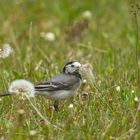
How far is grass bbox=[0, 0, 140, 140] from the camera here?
4.55 m

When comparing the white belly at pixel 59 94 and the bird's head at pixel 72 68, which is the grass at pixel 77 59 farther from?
the bird's head at pixel 72 68

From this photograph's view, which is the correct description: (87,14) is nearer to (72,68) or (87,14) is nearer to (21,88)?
(72,68)

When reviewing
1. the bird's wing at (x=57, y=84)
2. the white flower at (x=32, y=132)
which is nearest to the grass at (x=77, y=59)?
the white flower at (x=32, y=132)

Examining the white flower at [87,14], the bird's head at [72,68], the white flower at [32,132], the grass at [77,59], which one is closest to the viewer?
the white flower at [32,132]

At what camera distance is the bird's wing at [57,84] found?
16.4ft

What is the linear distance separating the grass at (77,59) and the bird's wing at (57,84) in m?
0.15

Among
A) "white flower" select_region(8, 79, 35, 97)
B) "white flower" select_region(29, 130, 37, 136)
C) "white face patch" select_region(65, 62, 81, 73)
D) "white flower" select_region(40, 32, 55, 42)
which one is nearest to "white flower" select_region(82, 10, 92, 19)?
"white flower" select_region(40, 32, 55, 42)

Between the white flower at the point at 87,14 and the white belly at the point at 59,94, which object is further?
the white flower at the point at 87,14

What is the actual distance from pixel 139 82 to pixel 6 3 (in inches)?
162

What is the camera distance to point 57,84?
509 centimetres

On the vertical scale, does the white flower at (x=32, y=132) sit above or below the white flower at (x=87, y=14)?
below

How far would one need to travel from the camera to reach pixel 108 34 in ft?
26.9

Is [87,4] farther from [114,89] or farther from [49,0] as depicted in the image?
[114,89]

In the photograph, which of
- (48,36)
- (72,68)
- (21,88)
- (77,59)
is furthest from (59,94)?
(48,36)
